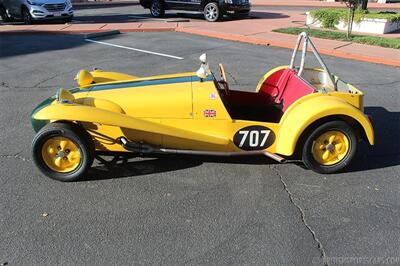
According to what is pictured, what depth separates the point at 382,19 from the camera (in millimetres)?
13148

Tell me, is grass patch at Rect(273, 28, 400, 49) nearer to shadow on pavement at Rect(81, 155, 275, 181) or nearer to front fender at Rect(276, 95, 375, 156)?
front fender at Rect(276, 95, 375, 156)

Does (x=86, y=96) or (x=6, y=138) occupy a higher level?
(x=86, y=96)

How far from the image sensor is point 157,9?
17047mm

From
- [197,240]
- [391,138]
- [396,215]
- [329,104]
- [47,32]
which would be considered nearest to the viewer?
[197,240]

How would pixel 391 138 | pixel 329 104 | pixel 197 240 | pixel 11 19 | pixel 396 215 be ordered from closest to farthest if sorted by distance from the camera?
pixel 197 240 < pixel 396 215 < pixel 329 104 < pixel 391 138 < pixel 11 19

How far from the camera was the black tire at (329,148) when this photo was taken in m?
4.05

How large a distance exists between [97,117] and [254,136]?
1587 mm

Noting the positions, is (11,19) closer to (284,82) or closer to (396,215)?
(284,82)

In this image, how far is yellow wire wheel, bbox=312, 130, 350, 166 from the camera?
4.15 metres

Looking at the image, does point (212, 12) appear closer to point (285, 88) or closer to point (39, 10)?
point (39, 10)

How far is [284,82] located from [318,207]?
1.68 m

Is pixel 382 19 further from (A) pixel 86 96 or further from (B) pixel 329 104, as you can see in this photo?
(A) pixel 86 96

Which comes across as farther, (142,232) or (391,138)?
(391,138)

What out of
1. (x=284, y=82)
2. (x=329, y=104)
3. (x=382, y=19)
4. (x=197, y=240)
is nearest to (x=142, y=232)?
(x=197, y=240)
